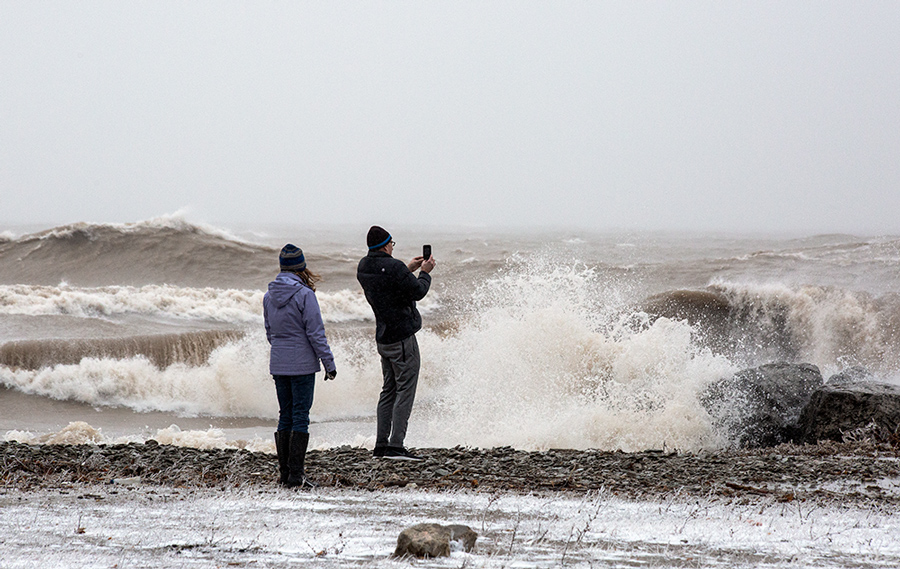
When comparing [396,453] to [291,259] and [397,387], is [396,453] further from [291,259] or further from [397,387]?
[291,259]

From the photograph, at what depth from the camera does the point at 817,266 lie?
1153 inches

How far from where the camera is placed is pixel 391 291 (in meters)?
6.60

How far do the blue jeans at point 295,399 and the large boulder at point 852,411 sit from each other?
19.1ft

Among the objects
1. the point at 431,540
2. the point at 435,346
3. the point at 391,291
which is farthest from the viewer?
the point at 435,346

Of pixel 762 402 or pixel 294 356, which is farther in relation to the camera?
pixel 762 402

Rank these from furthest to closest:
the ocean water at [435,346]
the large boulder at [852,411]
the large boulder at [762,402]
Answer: the ocean water at [435,346], the large boulder at [762,402], the large boulder at [852,411]

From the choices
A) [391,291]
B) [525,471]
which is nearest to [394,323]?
[391,291]

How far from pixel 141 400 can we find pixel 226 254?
16490 millimetres

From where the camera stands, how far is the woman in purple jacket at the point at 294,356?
5504 mm

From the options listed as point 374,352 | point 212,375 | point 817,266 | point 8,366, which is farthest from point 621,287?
point 8,366

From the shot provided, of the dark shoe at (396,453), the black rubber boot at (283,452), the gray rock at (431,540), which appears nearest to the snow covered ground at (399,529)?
the gray rock at (431,540)

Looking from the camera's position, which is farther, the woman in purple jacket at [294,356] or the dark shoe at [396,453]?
the dark shoe at [396,453]

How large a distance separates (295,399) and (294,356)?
328 millimetres

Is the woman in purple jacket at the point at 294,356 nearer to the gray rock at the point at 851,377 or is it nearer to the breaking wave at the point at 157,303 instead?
the gray rock at the point at 851,377
